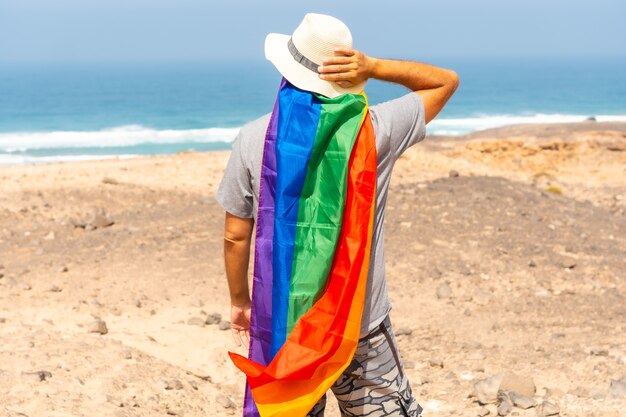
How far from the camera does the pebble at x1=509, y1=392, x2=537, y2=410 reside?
4410 mm

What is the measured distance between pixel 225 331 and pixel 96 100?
5911 cm

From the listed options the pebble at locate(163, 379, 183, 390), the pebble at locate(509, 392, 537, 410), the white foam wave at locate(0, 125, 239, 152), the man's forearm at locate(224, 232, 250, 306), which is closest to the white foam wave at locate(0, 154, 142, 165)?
the white foam wave at locate(0, 125, 239, 152)

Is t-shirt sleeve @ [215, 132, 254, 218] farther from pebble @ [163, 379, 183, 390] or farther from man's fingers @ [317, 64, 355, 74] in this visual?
pebble @ [163, 379, 183, 390]

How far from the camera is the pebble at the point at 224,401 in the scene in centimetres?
463

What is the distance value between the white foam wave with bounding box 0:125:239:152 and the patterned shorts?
30.9 metres

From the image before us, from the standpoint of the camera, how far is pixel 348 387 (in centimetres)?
284

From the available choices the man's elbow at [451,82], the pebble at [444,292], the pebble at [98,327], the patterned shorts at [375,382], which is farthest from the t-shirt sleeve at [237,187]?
the pebble at [444,292]

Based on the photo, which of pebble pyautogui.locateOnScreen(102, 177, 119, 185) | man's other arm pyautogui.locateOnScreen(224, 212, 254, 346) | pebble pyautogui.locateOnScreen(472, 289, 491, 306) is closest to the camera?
man's other arm pyautogui.locateOnScreen(224, 212, 254, 346)

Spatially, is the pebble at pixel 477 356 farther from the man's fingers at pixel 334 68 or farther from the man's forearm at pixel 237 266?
the man's fingers at pixel 334 68

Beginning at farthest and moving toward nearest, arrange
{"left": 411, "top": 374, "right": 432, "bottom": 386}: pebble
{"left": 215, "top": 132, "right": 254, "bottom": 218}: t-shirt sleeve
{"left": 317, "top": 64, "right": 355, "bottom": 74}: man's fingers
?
{"left": 411, "top": 374, "right": 432, "bottom": 386}: pebble → {"left": 215, "top": 132, "right": 254, "bottom": 218}: t-shirt sleeve → {"left": 317, "top": 64, "right": 355, "bottom": 74}: man's fingers

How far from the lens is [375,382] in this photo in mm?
2799

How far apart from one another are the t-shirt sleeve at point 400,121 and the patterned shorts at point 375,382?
623 millimetres

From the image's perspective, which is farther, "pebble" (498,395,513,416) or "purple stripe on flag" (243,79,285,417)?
"pebble" (498,395,513,416)

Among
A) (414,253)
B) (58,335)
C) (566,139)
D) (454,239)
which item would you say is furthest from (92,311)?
(566,139)
